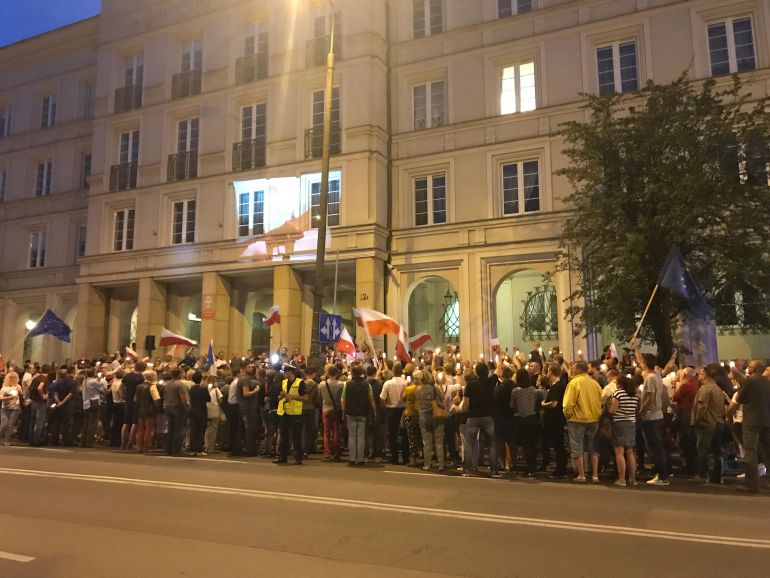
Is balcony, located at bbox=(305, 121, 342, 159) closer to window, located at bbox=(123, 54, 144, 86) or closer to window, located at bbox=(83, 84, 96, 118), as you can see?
window, located at bbox=(123, 54, 144, 86)

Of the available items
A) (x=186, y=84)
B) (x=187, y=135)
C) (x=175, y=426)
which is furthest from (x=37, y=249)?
(x=175, y=426)

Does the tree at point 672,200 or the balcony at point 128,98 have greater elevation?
the balcony at point 128,98

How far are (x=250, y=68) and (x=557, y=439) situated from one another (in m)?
20.2

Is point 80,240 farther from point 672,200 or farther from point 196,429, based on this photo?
point 672,200

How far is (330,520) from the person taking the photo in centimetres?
698

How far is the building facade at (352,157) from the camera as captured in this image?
20.8m

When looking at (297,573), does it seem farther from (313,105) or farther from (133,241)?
(133,241)

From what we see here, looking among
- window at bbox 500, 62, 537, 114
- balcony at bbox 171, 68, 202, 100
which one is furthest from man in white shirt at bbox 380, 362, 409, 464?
balcony at bbox 171, 68, 202, 100

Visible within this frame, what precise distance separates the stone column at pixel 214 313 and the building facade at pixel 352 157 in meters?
0.08

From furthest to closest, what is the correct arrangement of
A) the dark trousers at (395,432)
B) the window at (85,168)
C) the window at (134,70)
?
the window at (85,168) → the window at (134,70) → the dark trousers at (395,432)

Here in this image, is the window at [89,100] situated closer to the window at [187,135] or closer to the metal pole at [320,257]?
the window at [187,135]

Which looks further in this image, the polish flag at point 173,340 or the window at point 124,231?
the window at point 124,231

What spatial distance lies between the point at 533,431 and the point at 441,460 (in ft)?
5.75

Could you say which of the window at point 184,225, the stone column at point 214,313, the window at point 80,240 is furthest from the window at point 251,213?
the window at point 80,240
